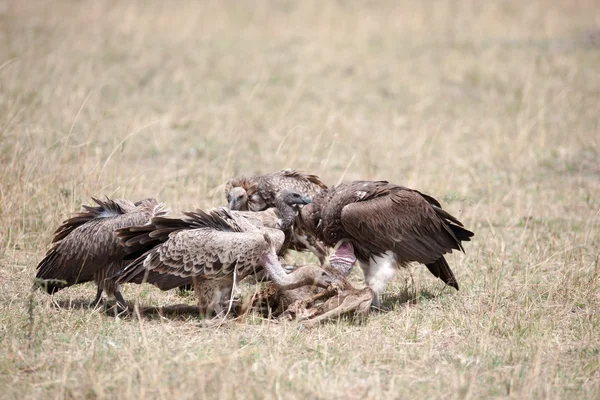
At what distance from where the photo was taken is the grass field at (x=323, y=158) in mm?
5316

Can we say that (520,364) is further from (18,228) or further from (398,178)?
(398,178)

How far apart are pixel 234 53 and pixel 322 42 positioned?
2183mm

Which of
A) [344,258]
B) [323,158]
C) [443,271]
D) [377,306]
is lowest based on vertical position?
[323,158]

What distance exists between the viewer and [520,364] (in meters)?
5.47

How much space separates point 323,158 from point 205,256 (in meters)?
5.60

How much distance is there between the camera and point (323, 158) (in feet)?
38.5

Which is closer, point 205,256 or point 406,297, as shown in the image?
point 205,256

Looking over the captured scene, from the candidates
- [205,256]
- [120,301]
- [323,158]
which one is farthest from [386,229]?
[323,158]

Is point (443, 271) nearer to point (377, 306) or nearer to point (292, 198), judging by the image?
point (377, 306)

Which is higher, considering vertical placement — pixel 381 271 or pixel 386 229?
pixel 386 229

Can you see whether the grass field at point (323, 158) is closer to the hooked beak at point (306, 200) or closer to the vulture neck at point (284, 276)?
the vulture neck at point (284, 276)

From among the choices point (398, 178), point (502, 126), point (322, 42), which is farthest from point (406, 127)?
point (322, 42)

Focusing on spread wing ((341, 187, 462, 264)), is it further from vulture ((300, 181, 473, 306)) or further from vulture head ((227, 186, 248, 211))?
vulture head ((227, 186, 248, 211))

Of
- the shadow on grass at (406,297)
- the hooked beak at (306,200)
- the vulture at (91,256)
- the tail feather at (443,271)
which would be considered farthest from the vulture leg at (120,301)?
the tail feather at (443,271)
